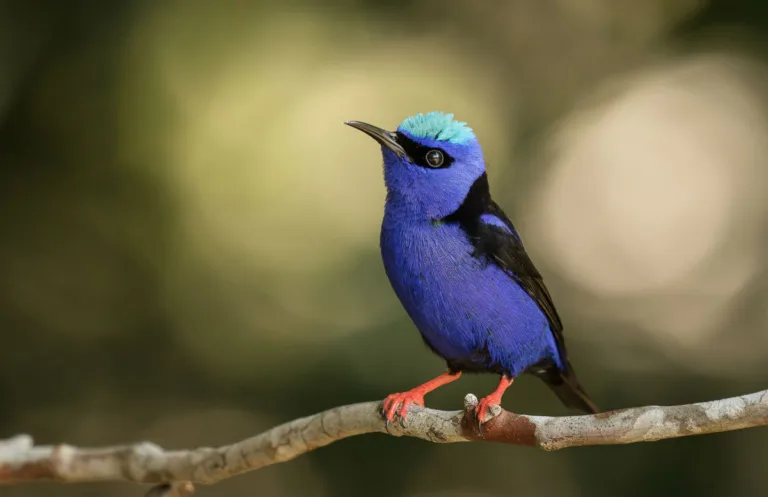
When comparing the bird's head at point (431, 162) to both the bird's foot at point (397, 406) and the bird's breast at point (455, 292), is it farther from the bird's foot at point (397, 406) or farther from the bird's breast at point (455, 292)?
the bird's foot at point (397, 406)

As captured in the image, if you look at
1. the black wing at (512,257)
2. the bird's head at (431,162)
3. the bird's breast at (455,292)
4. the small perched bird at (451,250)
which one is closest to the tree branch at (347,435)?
Answer: the small perched bird at (451,250)

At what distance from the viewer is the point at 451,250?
3.51 metres

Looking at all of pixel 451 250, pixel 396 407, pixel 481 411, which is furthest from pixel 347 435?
pixel 451 250

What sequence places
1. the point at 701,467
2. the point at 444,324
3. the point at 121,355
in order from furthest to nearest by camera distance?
the point at 121,355
the point at 701,467
the point at 444,324

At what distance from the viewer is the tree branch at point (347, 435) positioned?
9.33 ft

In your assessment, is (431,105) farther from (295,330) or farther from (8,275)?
(8,275)

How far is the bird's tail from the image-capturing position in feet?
13.3

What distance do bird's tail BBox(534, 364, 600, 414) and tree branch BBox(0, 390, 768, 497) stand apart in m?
0.77

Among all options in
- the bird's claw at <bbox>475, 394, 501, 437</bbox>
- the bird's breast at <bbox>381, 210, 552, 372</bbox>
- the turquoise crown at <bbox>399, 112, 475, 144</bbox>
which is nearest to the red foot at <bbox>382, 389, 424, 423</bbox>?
the bird's breast at <bbox>381, 210, 552, 372</bbox>

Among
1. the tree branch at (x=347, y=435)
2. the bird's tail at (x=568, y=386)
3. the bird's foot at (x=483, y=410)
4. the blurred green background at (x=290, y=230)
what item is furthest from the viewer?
the blurred green background at (x=290, y=230)

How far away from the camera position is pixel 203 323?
8078 mm

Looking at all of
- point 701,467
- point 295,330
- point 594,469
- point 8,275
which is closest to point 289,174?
point 295,330

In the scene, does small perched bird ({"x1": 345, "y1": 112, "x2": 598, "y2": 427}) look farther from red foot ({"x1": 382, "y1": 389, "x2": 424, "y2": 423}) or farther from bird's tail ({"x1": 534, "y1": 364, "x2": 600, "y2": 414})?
bird's tail ({"x1": 534, "y1": 364, "x2": 600, "y2": 414})

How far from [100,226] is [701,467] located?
5.68 metres
